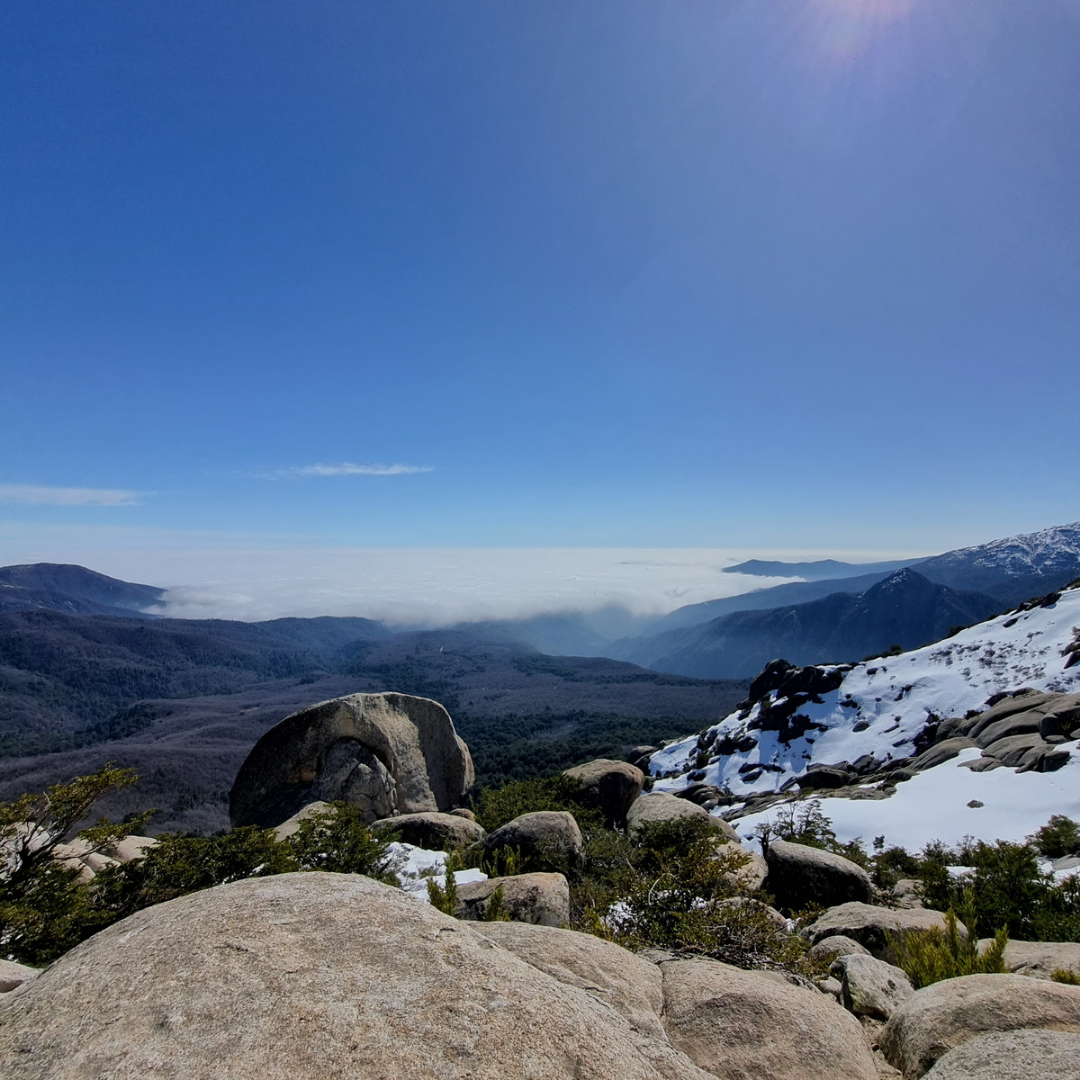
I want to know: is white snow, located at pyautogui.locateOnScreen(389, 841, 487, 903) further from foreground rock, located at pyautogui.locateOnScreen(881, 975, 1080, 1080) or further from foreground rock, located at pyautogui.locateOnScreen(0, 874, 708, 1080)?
foreground rock, located at pyautogui.locateOnScreen(0, 874, 708, 1080)

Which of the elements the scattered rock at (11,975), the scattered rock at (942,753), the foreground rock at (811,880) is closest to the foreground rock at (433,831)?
the foreground rock at (811,880)

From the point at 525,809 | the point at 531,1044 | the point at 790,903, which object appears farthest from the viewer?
the point at 525,809

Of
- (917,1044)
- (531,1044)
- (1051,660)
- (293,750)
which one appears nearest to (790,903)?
(917,1044)

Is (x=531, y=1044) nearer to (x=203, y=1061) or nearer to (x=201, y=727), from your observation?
(x=203, y=1061)

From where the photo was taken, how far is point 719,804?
5175cm

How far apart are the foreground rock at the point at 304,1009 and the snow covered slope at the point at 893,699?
192 feet

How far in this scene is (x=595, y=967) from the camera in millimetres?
5309

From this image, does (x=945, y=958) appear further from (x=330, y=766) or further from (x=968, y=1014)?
(x=330, y=766)

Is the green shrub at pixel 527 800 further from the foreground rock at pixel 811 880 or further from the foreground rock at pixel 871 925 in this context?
the foreground rock at pixel 871 925

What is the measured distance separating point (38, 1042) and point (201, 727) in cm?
22967

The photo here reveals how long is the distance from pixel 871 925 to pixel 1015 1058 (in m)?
8.33

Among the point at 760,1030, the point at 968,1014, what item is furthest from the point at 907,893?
the point at 760,1030

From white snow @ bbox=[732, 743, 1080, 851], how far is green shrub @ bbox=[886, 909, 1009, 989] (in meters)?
23.0

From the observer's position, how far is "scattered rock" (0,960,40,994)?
5.96 metres
